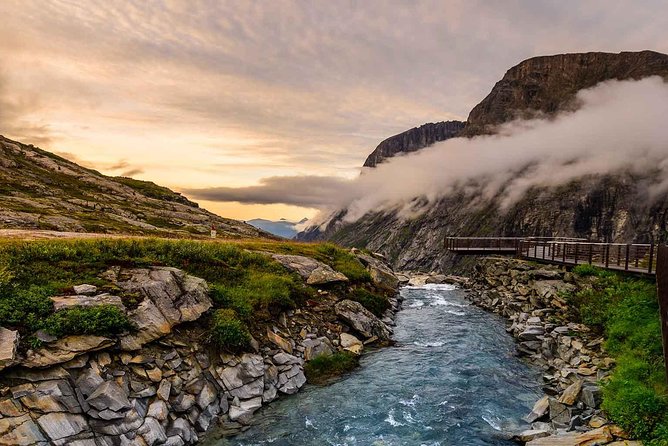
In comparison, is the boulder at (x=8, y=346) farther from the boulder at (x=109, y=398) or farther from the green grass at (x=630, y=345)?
the green grass at (x=630, y=345)

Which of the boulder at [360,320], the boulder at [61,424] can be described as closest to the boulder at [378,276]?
the boulder at [360,320]

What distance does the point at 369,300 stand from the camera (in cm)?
3388

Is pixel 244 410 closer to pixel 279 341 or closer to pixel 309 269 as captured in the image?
pixel 279 341

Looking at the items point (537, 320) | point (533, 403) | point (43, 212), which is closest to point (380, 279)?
point (537, 320)

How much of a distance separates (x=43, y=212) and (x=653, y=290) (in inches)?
3372

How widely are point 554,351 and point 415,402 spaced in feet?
37.9

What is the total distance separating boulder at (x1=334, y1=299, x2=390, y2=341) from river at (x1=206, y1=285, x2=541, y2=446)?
159 centimetres

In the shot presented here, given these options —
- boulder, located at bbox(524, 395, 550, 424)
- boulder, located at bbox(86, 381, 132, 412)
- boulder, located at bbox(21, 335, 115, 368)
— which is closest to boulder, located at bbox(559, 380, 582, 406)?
boulder, located at bbox(524, 395, 550, 424)

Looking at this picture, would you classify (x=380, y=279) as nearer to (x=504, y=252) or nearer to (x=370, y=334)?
(x=370, y=334)

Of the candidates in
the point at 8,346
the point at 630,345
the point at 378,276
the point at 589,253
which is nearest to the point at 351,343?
the point at 630,345

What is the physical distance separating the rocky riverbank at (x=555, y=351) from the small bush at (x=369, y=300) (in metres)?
11.0

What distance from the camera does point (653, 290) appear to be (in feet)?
79.5

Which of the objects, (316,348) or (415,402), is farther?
(316,348)

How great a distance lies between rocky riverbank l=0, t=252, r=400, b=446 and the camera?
41.0 feet
